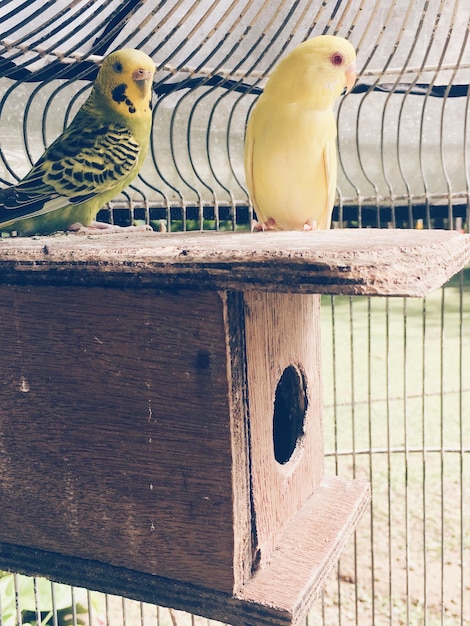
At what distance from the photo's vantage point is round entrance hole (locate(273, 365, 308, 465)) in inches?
45.8

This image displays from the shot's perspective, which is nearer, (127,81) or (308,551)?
(308,551)

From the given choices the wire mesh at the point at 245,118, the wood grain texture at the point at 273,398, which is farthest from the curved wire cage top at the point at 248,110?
the wood grain texture at the point at 273,398

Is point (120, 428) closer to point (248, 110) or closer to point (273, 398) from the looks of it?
point (273, 398)

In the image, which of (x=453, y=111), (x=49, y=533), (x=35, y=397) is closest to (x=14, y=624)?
(x=49, y=533)

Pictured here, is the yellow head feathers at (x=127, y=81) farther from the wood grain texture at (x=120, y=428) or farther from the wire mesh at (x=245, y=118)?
the wood grain texture at (x=120, y=428)

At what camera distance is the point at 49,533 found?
998 mm

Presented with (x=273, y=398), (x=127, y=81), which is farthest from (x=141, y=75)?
(x=273, y=398)

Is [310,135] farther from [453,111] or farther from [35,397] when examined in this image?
[453,111]

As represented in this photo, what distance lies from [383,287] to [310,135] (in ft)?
1.89

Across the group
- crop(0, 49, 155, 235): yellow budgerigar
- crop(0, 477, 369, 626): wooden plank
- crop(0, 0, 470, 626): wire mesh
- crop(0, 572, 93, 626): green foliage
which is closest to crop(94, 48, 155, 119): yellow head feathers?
crop(0, 49, 155, 235): yellow budgerigar

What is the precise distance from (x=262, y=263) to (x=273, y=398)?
0.34 meters

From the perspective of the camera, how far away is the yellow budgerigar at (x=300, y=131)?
113 cm

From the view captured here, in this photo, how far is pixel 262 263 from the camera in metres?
0.69

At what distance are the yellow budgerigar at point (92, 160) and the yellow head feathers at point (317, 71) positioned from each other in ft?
0.78
